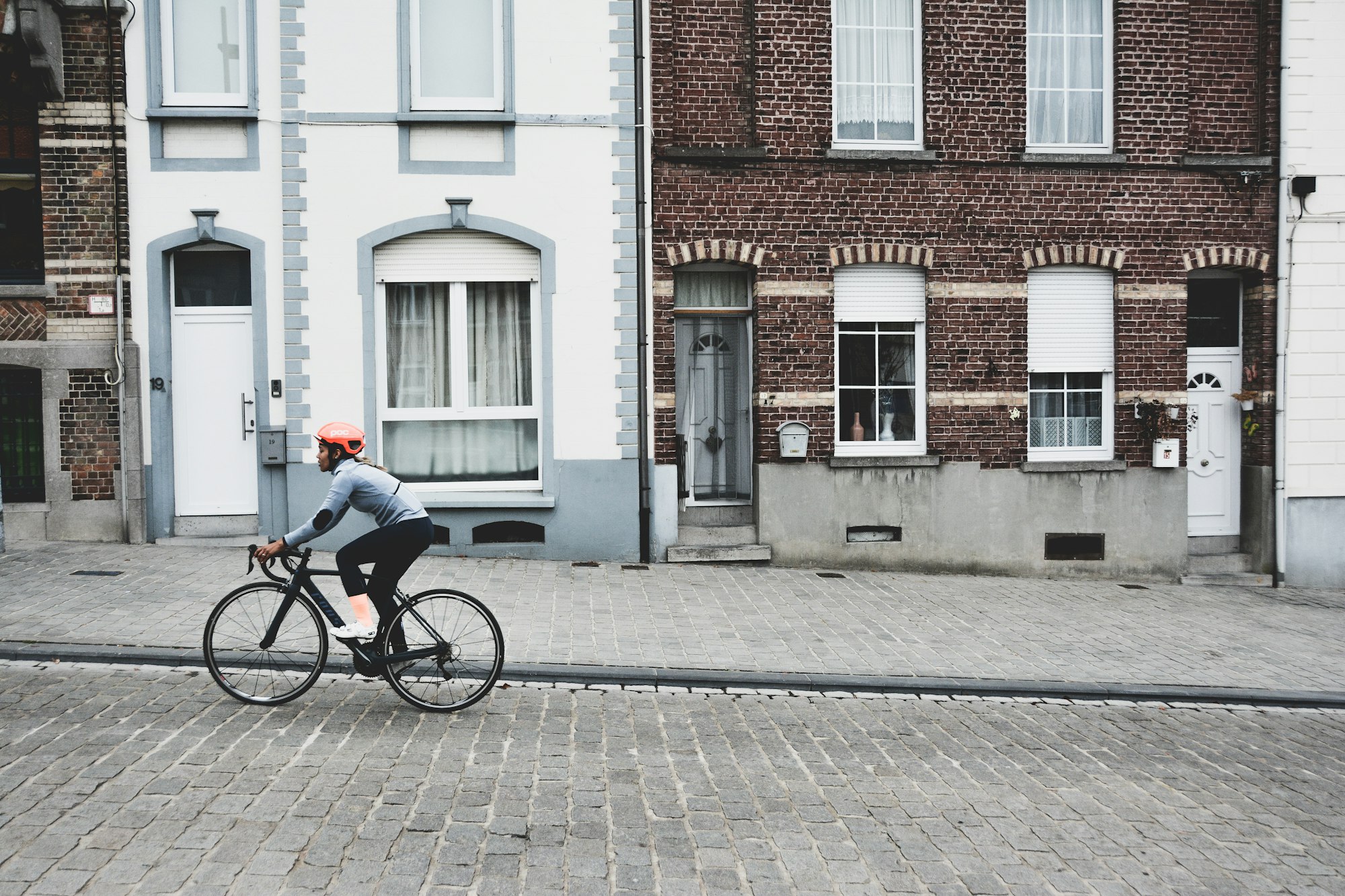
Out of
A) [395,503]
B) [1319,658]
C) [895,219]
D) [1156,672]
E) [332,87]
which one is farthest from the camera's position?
[895,219]

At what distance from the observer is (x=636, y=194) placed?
11.8 metres

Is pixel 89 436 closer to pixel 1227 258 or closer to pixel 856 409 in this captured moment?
pixel 856 409

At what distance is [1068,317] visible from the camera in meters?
12.7

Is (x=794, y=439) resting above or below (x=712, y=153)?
below

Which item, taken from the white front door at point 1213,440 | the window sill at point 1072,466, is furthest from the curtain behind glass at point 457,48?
the white front door at point 1213,440

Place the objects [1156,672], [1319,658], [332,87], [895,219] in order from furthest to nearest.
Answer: [895,219]
[332,87]
[1319,658]
[1156,672]

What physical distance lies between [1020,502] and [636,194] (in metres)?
5.65

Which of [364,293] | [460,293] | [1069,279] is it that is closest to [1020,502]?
[1069,279]

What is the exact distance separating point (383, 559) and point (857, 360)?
744 centimetres

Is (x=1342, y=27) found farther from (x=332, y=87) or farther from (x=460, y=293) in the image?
(x=332, y=87)

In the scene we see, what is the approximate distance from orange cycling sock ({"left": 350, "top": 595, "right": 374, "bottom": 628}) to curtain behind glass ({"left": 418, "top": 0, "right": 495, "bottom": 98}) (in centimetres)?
721

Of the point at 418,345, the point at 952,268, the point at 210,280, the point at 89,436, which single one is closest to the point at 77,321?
the point at 89,436

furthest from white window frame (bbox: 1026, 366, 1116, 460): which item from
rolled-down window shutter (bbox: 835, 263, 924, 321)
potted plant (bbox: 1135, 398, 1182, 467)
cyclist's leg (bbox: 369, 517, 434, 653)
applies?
cyclist's leg (bbox: 369, 517, 434, 653)

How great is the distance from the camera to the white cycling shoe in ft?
20.6
